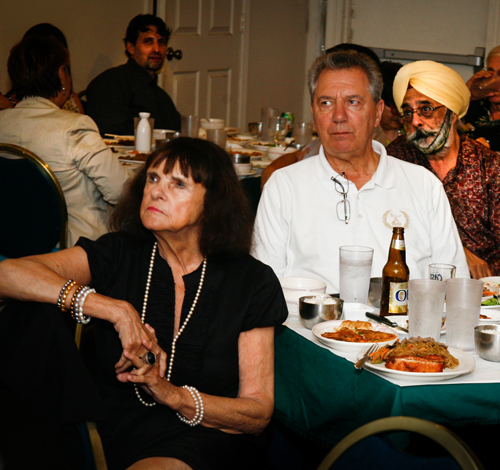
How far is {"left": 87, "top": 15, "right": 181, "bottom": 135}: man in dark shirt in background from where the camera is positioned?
466cm

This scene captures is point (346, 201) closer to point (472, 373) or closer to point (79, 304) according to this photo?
point (472, 373)

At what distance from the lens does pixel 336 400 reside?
147 cm

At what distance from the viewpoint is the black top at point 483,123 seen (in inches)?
159

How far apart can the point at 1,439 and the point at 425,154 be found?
79.6 inches

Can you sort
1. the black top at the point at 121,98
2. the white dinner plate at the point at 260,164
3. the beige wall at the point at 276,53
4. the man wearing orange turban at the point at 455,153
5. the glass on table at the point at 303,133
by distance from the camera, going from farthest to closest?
the beige wall at the point at 276,53 → the glass on table at the point at 303,133 → the black top at the point at 121,98 → the white dinner plate at the point at 260,164 → the man wearing orange turban at the point at 455,153

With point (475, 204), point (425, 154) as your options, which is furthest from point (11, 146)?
point (475, 204)

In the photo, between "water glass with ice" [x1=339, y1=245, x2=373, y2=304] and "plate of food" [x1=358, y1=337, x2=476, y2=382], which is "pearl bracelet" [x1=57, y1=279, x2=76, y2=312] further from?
"water glass with ice" [x1=339, y1=245, x2=373, y2=304]

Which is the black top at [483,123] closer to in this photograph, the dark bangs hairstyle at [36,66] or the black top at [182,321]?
the dark bangs hairstyle at [36,66]

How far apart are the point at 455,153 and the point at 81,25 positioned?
3654 millimetres

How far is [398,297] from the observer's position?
1770 mm

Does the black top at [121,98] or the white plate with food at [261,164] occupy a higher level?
the black top at [121,98]

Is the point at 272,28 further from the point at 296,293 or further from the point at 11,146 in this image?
the point at 296,293

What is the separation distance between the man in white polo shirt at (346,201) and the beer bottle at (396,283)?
1.35 ft

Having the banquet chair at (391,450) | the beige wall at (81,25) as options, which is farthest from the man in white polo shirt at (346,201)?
the beige wall at (81,25)
